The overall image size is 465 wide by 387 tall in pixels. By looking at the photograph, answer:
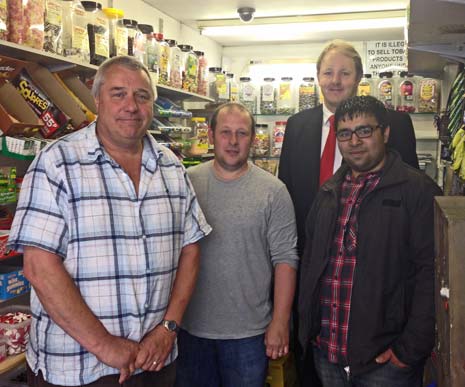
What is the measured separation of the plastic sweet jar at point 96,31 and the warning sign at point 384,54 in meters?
2.86

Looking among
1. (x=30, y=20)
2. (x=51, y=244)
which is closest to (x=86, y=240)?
(x=51, y=244)

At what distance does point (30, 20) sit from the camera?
1.98 m

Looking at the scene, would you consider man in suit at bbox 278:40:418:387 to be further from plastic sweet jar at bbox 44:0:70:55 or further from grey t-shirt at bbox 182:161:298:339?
plastic sweet jar at bbox 44:0:70:55

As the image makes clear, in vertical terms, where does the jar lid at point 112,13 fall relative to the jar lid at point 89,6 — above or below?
above

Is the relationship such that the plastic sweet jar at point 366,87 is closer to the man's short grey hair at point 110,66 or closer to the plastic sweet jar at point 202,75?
the plastic sweet jar at point 202,75

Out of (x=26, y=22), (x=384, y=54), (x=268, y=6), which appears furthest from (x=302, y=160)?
(x=384, y=54)

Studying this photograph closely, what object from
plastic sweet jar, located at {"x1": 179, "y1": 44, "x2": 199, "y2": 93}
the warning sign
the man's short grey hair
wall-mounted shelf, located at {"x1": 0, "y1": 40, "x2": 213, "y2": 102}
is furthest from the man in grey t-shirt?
the warning sign

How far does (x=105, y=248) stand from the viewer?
5.12 feet

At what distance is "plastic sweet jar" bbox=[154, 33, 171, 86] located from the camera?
10.2 ft

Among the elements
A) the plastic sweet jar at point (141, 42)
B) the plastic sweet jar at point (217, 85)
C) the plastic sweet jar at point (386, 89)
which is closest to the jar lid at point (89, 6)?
the plastic sweet jar at point (141, 42)

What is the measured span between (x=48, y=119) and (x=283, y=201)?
1021mm

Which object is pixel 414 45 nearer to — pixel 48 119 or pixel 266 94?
pixel 48 119

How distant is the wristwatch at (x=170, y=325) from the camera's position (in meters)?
1.72

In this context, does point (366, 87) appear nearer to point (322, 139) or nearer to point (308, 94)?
point (308, 94)
